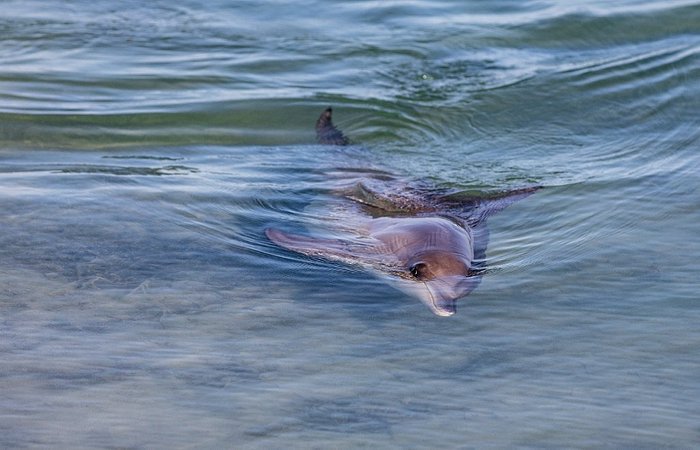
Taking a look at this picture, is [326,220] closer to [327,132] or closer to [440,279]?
[440,279]

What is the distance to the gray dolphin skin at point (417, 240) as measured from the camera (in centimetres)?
447

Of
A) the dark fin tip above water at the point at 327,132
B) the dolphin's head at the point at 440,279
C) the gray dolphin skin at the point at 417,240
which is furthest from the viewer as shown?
the dark fin tip above water at the point at 327,132

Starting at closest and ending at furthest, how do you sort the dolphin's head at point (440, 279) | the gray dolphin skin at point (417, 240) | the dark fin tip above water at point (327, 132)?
the dolphin's head at point (440, 279), the gray dolphin skin at point (417, 240), the dark fin tip above water at point (327, 132)

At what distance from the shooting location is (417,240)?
15.7 ft

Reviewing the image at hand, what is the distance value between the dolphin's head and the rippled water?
78 millimetres

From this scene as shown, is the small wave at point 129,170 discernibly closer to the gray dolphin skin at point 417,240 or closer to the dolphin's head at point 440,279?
the gray dolphin skin at point 417,240

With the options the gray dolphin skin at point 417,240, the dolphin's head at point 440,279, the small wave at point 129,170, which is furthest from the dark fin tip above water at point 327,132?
the dolphin's head at point 440,279

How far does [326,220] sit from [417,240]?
2.65 ft

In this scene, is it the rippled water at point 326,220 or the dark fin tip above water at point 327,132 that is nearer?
the rippled water at point 326,220

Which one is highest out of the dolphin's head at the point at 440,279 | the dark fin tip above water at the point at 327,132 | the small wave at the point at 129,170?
the dark fin tip above water at the point at 327,132

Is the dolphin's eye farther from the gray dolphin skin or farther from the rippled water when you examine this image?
the rippled water

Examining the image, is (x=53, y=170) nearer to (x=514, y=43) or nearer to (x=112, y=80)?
(x=112, y=80)

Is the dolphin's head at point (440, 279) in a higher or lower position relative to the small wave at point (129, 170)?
lower

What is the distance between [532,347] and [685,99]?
414cm
